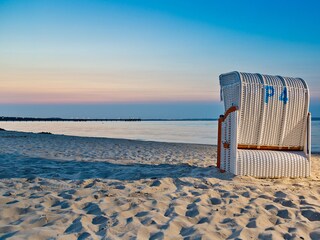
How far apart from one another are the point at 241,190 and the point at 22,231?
3.39m

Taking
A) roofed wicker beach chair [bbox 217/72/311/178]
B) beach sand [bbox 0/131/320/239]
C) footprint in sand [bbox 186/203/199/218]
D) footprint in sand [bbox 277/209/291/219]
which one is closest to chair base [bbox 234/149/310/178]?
roofed wicker beach chair [bbox 217/72/311/178]

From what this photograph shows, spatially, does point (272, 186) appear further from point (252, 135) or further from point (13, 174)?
point (13, 174)

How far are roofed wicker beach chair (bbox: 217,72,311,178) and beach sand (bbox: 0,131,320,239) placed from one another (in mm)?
330

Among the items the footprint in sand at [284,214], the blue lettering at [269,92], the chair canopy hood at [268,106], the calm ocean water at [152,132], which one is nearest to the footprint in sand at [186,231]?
the footprint in sand at [284,214]

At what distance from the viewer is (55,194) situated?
17.5 ft

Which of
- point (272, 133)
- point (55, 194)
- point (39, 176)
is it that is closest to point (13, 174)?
point (39, 176)

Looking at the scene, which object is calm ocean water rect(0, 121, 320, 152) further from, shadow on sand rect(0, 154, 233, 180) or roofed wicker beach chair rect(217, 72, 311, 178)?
shadow on sand rect(0, 154, 233, 180)

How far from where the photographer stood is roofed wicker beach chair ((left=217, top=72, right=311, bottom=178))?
7.00 metres

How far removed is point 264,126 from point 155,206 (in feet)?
11.6

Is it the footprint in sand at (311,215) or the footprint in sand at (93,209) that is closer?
the footprint in sand at (93,209)

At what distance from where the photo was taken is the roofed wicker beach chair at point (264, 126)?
23.0 feet

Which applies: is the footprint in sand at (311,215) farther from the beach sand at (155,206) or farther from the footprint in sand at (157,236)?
the footprint in sand at (157,236)

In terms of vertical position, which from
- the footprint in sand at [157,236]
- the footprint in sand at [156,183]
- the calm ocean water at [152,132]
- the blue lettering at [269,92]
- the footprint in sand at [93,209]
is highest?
the blue lettering at [269,92]

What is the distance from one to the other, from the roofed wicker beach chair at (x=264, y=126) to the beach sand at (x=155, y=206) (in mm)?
330
